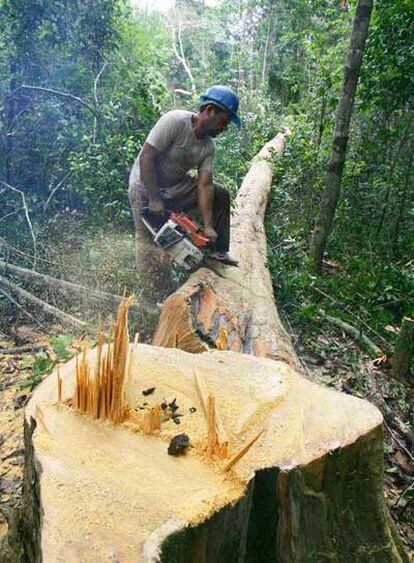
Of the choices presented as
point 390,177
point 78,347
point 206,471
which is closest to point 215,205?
point 78,347

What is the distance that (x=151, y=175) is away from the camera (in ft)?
12.4

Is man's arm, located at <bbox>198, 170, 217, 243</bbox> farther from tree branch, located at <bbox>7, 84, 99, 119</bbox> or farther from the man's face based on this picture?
tree branch, located at <bbox>7, 84, 99, 119</bbox>

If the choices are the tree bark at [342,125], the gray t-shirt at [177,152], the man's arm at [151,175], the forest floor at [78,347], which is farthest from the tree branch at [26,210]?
the tree bark at [342,125]

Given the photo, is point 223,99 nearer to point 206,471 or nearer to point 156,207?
point 156,207

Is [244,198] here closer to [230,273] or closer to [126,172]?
[126,172]

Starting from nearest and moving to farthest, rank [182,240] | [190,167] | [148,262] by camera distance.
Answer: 1. [182,240]
2. [190,167]
3. [148,262]

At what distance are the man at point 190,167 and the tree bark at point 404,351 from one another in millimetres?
1404

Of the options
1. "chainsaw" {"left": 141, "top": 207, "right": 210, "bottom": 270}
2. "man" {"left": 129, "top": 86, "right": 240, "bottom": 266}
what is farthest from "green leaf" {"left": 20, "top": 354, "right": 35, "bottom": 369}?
"man" {"left": 129, "top": 86, "right": 240, "bottom": 266}

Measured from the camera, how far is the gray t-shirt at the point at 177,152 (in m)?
3.69

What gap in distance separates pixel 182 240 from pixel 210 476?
7.87 feet

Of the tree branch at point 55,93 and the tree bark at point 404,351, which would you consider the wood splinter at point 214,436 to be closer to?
the tree bark at point 404,351

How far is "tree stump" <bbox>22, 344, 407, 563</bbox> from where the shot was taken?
1226 millimetres

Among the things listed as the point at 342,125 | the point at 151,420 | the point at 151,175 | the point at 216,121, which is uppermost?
A: the point at 342,125

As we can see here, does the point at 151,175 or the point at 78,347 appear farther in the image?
the point at 151,175
